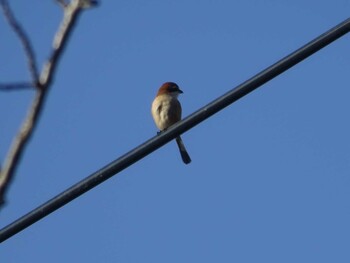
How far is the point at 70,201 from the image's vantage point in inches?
160

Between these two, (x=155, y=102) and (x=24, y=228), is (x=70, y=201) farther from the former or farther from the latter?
(x=155, y=102)

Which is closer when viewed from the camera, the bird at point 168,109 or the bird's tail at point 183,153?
the bird at point 168,109

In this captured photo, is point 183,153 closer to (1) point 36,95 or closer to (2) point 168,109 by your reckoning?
(2) point 168,109

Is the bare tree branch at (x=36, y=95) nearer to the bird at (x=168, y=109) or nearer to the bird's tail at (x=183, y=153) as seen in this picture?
the bird at (x=168, y=109)

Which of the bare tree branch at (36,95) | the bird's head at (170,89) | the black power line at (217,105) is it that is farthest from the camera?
the bird's head at (170,89)

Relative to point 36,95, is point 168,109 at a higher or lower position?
higher

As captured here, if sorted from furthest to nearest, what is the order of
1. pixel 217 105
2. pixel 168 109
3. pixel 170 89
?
1. pixel 170 89
2. pixel 168 109
3. pixel 217 105

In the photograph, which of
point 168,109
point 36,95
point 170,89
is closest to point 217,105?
point 36,95

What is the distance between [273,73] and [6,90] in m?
1.76

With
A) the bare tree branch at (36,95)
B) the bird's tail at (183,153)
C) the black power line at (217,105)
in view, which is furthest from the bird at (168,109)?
the bare tree branch at (36,95)

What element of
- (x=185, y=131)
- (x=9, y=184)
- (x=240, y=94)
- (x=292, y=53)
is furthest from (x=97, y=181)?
(x=9, y=184)

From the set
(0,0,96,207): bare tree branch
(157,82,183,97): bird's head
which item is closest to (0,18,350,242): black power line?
(0,0,96,207): bare tree branch

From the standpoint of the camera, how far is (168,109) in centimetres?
984

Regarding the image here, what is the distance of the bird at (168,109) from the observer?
32.3ft
